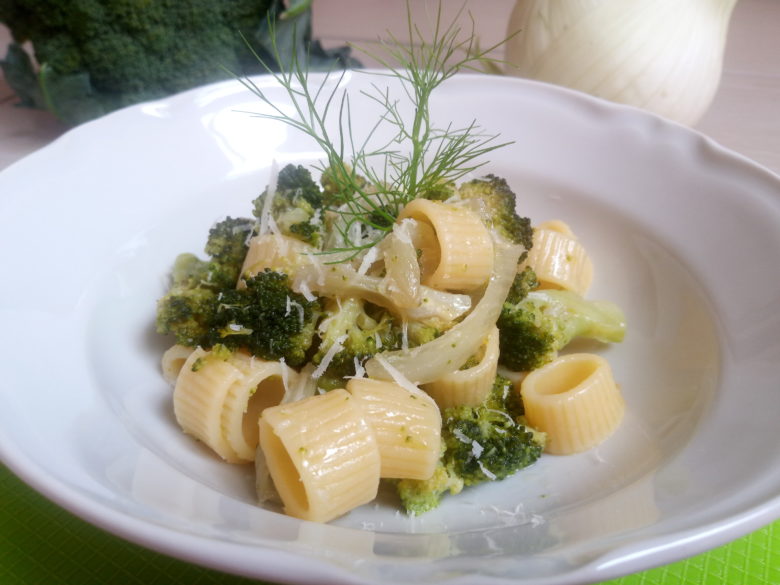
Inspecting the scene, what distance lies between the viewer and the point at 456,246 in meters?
1.62

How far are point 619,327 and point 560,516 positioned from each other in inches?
29.4

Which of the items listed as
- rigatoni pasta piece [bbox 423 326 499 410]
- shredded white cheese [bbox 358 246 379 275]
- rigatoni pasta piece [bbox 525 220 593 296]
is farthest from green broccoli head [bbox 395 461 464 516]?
rigatoni pasta piece [bbox 525 220 593 296]

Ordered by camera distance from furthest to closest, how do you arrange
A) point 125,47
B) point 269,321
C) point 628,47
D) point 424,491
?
point 125,47 → point 628,47 → point 269,321 → point 424,491

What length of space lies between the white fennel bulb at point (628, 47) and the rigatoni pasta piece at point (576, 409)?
148 centimetres

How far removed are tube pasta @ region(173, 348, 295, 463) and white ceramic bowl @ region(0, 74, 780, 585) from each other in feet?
0.20

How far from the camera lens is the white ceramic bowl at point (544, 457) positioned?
1123mm

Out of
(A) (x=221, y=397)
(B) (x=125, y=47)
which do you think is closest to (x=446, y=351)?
(A) (x=221, y=397)

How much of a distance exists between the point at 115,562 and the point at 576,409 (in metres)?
1.07

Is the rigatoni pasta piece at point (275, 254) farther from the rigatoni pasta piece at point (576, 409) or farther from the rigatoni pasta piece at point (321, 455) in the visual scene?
the rigatoni pasta piece at point (576, 409)

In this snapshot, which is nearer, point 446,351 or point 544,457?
point 446,351

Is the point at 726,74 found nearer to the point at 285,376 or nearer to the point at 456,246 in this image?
the point at 456,246

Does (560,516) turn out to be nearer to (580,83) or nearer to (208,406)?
(208,406)

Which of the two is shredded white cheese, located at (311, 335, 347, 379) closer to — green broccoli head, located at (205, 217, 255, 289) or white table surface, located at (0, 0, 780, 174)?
green broccoli head, located at (205, 217, 255, 289)

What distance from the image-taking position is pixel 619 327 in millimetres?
1948
